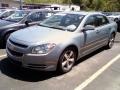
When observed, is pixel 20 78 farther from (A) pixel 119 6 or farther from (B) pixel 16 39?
(A) pixel 119 6

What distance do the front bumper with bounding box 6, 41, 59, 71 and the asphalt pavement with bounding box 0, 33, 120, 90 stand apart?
32 cm

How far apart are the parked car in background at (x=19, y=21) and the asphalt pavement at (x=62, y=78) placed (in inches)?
70.3

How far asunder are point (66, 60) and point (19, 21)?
4.05 meters

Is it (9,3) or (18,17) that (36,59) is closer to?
(18,17)

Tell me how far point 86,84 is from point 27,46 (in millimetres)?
1608

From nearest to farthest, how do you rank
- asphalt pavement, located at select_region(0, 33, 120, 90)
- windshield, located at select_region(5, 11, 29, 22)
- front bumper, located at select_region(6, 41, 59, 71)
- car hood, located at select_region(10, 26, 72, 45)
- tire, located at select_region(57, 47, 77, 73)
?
asphalt pavement, located at select_region(0, 33, 120, 90) → front bumper, located at select_region(6, 41, 59, 71) → car hood, located at select_region(10, 26, 72, 45) → tire, located at select_region(57, 47, 77, 73) → windshield, located at select_region(5, 11, 29, 22)

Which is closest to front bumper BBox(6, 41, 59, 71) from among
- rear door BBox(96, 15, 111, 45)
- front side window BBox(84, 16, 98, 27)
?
front side window BBox(84, 16, 98, 27)

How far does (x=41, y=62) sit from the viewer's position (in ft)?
18.8

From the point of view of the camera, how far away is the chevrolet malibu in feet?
18.9

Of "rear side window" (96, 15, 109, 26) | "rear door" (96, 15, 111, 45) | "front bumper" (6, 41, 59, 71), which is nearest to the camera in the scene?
"front bumper" (6, 41, 59, 71)

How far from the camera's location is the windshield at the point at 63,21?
7.10m

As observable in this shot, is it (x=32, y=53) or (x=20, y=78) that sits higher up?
(x=32, y=53)

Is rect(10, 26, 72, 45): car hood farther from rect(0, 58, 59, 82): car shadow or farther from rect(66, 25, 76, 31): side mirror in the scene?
rect(0, 58, 59, 82): car shadow

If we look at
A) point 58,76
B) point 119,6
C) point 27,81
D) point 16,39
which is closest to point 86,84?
point 58,76
